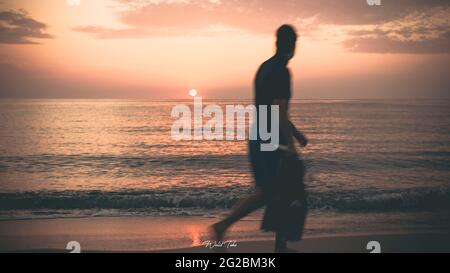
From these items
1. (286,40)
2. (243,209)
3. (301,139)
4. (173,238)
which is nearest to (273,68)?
(286,40)

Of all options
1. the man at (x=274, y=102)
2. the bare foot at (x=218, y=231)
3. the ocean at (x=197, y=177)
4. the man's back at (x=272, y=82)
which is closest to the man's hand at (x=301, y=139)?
the man at (x=274, y=102)

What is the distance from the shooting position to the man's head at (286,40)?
3.82 m

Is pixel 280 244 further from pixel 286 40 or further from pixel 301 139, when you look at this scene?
pixel 286 40

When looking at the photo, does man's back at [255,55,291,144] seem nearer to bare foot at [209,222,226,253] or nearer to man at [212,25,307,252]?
man at [212,25,307,252]

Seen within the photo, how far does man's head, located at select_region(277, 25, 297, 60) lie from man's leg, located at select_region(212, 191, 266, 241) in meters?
1.26

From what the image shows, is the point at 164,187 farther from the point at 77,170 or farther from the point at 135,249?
the point at 135,249

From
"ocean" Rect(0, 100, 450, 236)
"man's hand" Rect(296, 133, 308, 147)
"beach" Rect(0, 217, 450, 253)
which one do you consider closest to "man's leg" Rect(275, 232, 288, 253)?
"beach" Rect(0, 217, 450, 253)

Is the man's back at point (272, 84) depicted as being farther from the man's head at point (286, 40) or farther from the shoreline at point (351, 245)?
the shoreline at point (351, 245)

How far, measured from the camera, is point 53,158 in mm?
15594

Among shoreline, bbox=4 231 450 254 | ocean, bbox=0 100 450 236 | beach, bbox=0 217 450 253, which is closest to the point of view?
shoreline, bbox=4 231 450 254

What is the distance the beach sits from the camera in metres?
4.88

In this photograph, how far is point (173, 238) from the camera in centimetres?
539

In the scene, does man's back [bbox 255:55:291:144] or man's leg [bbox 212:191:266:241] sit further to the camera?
man's leg [bbox 212:191:266:241]
